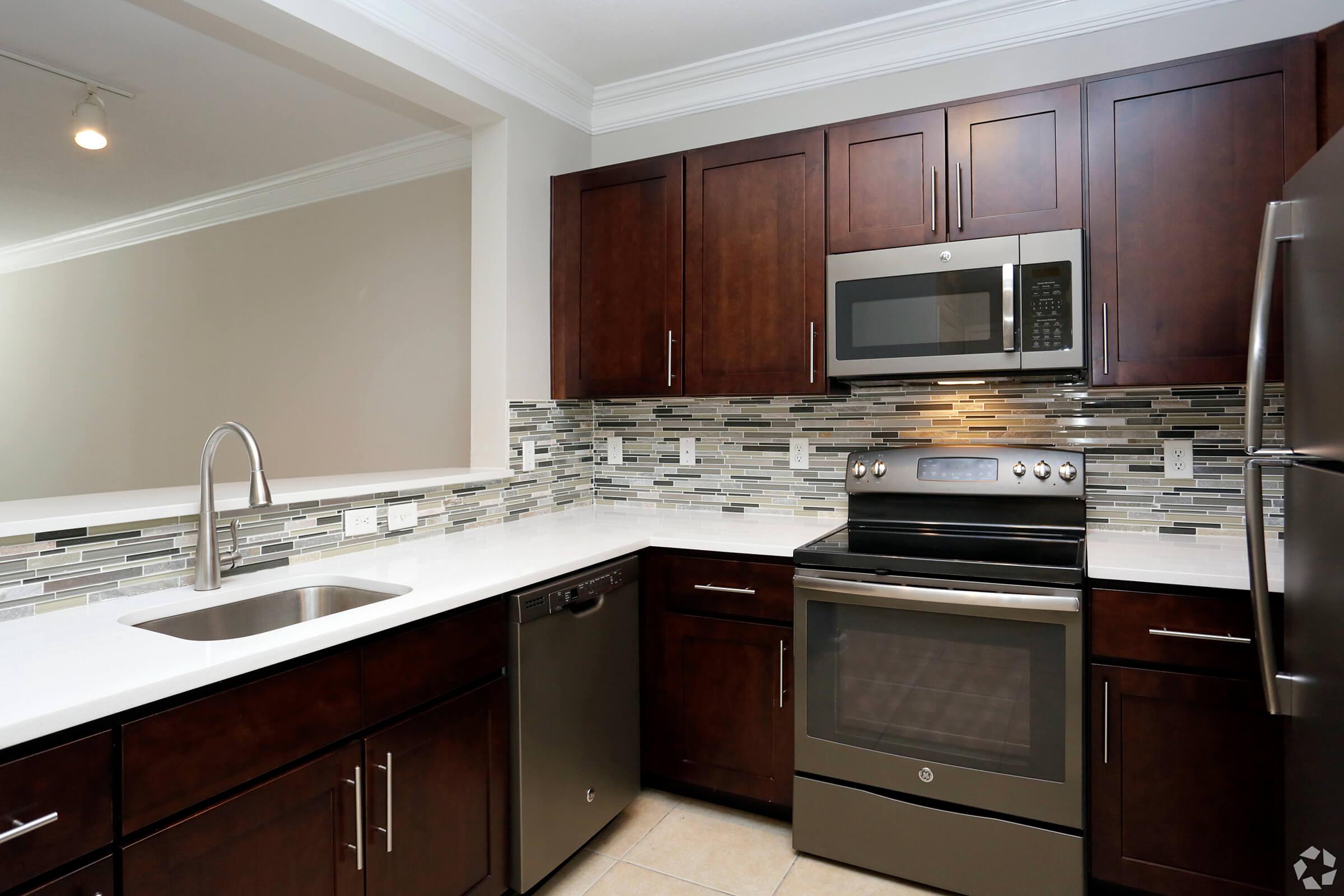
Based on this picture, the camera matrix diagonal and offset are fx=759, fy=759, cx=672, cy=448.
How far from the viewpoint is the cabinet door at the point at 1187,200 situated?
1885 millimetres

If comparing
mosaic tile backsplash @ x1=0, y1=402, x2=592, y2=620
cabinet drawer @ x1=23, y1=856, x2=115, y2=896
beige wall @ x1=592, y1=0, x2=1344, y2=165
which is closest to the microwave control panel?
beige wall @ x1=592, y1=0, x2=1344, y2=165

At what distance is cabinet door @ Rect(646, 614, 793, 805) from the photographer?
2191 millimetres

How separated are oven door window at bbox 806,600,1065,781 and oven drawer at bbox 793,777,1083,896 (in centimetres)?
14

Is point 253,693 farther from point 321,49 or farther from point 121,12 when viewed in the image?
point 121,12

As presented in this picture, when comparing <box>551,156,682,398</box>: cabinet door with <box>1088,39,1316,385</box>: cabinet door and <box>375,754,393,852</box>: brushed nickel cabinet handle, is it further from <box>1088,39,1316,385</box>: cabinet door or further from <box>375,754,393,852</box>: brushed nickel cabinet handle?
<box>375,754,393,852</box>: brushed nickel cabinet handle

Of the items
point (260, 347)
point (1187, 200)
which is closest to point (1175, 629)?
point (1187, 200)

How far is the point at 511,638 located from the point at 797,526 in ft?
3.65

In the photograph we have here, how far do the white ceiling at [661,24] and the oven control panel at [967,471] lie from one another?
144cm

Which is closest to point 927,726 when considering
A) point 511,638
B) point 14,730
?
point 511,638

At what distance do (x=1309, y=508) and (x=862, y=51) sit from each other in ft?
6.79

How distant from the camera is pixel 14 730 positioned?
0.96 m

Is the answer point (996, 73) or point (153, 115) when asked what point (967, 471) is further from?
point (153, 115)

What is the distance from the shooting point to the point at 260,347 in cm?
436

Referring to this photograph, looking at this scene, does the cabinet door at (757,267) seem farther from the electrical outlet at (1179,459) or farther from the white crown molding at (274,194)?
the white crown molding at (274,194)
